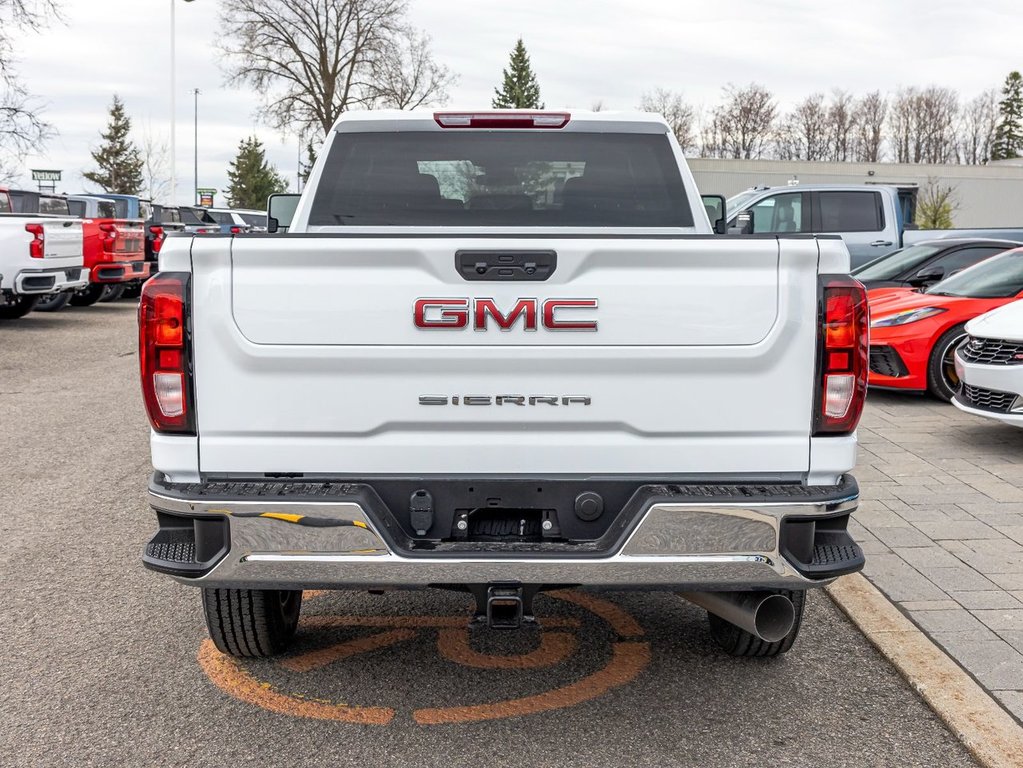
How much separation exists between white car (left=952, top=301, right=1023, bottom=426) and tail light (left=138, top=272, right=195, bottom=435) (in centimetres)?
642

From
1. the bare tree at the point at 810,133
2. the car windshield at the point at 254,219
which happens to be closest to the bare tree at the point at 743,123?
the bare tree at the point at 810,133

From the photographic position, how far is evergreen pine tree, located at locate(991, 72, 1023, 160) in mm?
106750

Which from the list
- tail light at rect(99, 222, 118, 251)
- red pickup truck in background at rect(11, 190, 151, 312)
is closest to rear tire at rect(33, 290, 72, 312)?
red pickup truck in background at rect(11, 190, 151, 312)

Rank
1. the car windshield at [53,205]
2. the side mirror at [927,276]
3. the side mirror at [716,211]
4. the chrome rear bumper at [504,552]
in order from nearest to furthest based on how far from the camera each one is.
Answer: the chrome rear bumper at [504,552] → the side mirror at [716,211] → the side mirror at [927,276] → the car windshield at [53,205]

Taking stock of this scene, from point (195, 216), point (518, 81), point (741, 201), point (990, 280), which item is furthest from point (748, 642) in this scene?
point (518, 81)

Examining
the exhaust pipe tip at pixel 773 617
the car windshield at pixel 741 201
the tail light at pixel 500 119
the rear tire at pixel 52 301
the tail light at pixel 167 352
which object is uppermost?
the car windshield at pixel 741 201

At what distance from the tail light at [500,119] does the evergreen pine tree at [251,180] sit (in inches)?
4167

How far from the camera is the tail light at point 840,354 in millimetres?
3270

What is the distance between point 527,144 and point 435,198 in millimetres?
491

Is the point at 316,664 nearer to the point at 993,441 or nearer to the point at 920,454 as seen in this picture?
the point at 920,454

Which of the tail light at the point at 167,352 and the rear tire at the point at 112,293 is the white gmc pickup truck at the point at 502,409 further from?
the rear tire at the point at 112,293

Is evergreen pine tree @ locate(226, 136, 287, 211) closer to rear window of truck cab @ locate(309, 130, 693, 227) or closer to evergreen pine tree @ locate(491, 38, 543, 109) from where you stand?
evergreen pine tree @ locate(491, 38, 543, 109)

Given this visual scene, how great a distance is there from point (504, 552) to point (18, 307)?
17.4 m

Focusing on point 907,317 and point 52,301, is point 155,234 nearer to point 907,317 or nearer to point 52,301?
point 52,301
